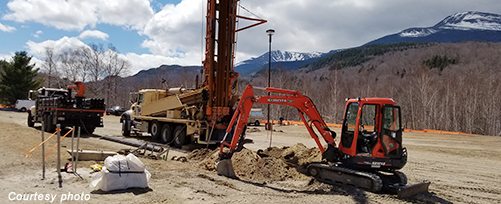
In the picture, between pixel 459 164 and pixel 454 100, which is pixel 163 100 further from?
pixel 454 100

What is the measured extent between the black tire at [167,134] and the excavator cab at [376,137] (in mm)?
10830

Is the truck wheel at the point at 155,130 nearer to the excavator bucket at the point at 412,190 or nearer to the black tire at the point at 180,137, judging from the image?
the black tire at the point at 180,137

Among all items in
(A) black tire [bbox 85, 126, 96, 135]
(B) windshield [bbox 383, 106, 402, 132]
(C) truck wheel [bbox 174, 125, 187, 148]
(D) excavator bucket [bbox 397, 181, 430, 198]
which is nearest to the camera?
(D) excavator bucket [bbox 397, 181, 430, 198]

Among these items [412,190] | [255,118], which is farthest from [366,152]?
[255,118]

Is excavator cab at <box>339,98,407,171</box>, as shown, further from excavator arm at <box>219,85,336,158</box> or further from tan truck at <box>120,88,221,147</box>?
tan truck at <box>120,88,221,147</box>

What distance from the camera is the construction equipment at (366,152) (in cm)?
1050

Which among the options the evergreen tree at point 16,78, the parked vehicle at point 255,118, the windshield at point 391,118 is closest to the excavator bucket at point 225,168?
the windshield at point 391,118

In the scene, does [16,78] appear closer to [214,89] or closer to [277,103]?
[214,89]

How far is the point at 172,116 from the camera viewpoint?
19688 millimetres

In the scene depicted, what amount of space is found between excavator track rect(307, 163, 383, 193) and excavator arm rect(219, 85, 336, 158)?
0.61 meters

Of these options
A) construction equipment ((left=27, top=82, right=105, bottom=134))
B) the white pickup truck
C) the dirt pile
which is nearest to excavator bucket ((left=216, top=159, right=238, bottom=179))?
the dirt pile

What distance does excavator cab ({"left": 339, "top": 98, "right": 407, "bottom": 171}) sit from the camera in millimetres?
10594

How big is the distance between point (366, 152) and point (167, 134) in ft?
37.9

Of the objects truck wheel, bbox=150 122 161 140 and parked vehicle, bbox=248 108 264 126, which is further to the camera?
parked vehicle, bbox=248 108 264 126
